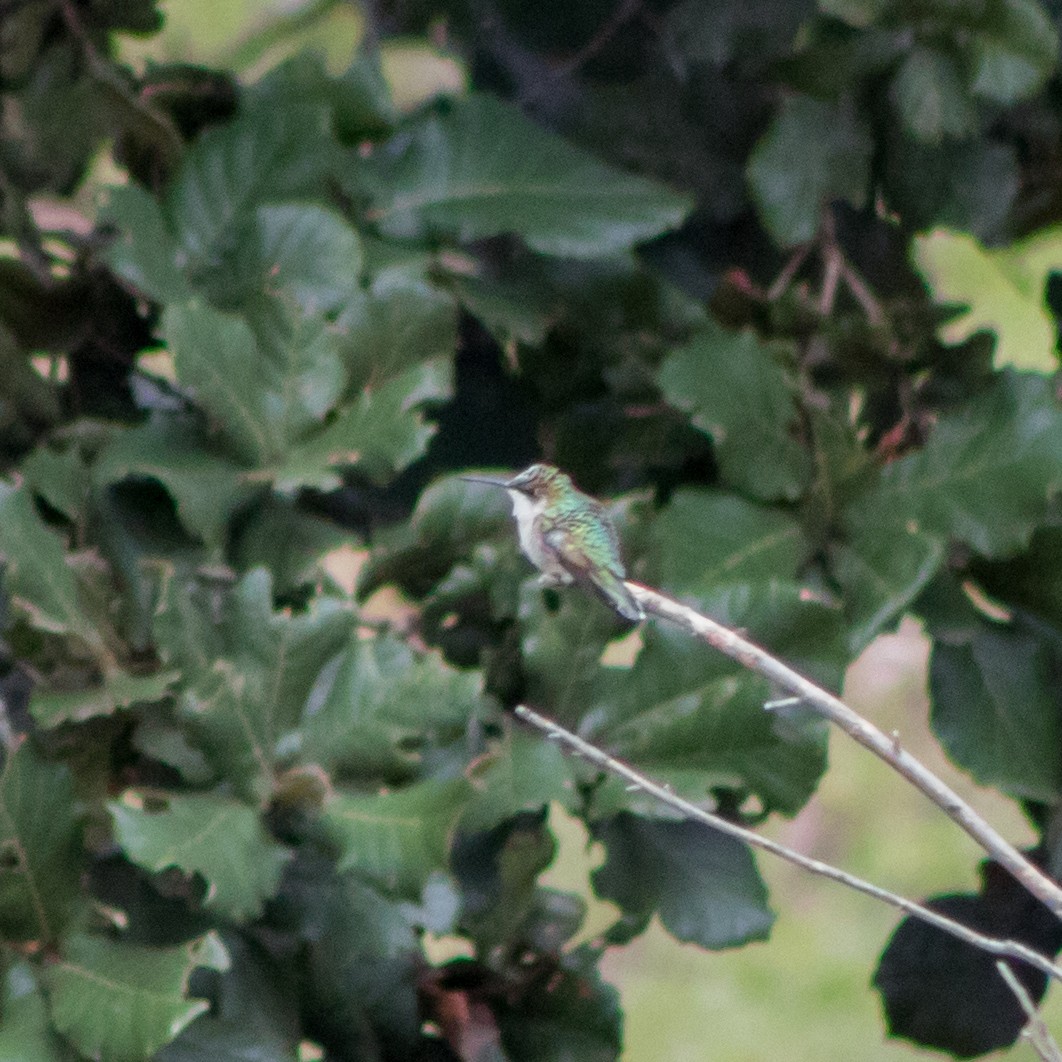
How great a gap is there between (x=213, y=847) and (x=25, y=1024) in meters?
0.24

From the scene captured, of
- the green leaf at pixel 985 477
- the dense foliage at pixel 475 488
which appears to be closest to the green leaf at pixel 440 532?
the dense foliage at pixel 475 488

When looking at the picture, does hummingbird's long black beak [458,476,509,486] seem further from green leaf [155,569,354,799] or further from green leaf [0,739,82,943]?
green leaf [0,739,82,943]

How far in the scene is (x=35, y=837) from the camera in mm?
1639

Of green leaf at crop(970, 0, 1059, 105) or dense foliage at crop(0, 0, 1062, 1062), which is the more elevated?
green leaf at crop(970, 0, 1059, 105)

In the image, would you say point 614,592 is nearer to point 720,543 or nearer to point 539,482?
point 539,482

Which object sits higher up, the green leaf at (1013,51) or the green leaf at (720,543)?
the green leaf at (1013,51)

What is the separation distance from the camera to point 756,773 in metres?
1.74

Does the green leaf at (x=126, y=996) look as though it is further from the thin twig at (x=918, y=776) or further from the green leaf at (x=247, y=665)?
the thin twig at (x=918, y=776)

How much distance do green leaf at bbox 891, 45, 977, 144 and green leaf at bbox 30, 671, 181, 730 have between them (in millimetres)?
1120

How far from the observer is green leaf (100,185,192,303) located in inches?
76.2

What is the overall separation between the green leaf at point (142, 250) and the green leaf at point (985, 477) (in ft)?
2.75

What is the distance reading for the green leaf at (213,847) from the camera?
1.51m

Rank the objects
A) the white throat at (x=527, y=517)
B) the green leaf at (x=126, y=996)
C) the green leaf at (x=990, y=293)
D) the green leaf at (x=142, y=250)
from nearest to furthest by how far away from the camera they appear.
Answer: the green leaf at (x=126, y=996), the white throat at (x=527, y=517), the green leaf at (x=142, y=250), the green leaf at (x=990, y=293)

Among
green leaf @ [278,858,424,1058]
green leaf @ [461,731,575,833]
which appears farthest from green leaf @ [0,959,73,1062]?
green leaf @ [461,731,575,833]
